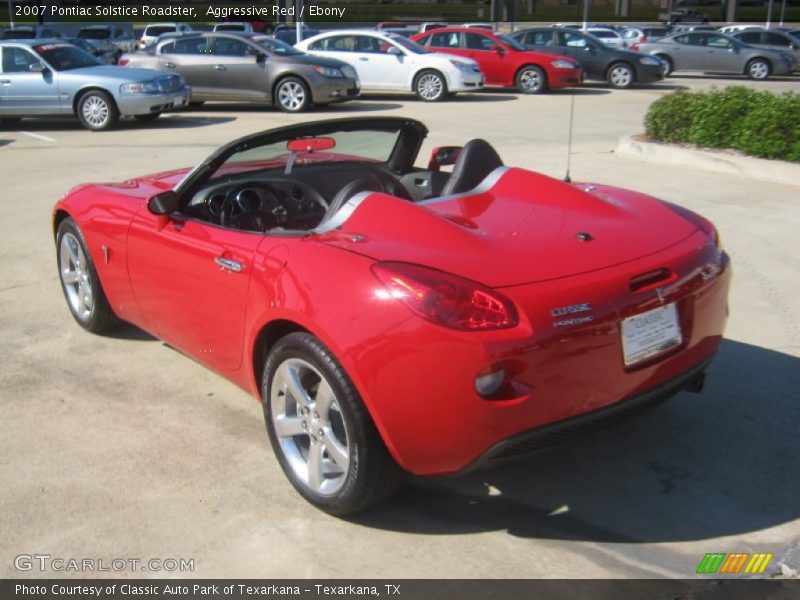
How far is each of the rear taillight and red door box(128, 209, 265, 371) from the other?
870 millimetres

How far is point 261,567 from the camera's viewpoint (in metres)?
3.27

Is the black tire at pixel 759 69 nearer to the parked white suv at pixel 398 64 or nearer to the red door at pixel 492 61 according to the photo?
the red door at pixel 492 61

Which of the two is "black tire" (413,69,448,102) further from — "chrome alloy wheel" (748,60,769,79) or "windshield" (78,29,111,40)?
"windshield" (78,29,111,40)

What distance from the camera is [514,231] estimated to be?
3674 millimetres

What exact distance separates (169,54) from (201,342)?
1527 cm

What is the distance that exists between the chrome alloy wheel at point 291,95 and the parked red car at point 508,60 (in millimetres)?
5517

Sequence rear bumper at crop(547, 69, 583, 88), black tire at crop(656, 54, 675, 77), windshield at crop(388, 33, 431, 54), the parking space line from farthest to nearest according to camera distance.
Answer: black tire at crop(656, 54, 675, 77)
rear bumper at crop(547, 69, 583, 88)
windshield at crop(388, 33, 431, 54)
the parking space line

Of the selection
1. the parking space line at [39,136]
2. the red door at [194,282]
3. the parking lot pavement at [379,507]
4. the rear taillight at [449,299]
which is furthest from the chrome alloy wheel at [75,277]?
the parking space line at [39,136]

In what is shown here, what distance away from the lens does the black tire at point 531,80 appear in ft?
69.8

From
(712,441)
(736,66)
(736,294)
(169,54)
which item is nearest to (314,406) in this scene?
(712,441)

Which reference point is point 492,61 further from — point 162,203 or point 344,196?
point 344,196

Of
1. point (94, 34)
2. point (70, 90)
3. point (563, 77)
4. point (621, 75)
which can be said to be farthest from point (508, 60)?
point (94, 34)

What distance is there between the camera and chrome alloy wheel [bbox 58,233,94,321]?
5418 mm

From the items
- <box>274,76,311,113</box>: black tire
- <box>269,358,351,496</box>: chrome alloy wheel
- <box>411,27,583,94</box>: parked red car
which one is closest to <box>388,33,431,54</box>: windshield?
<box>411,27,583,94</box>: parked red car
